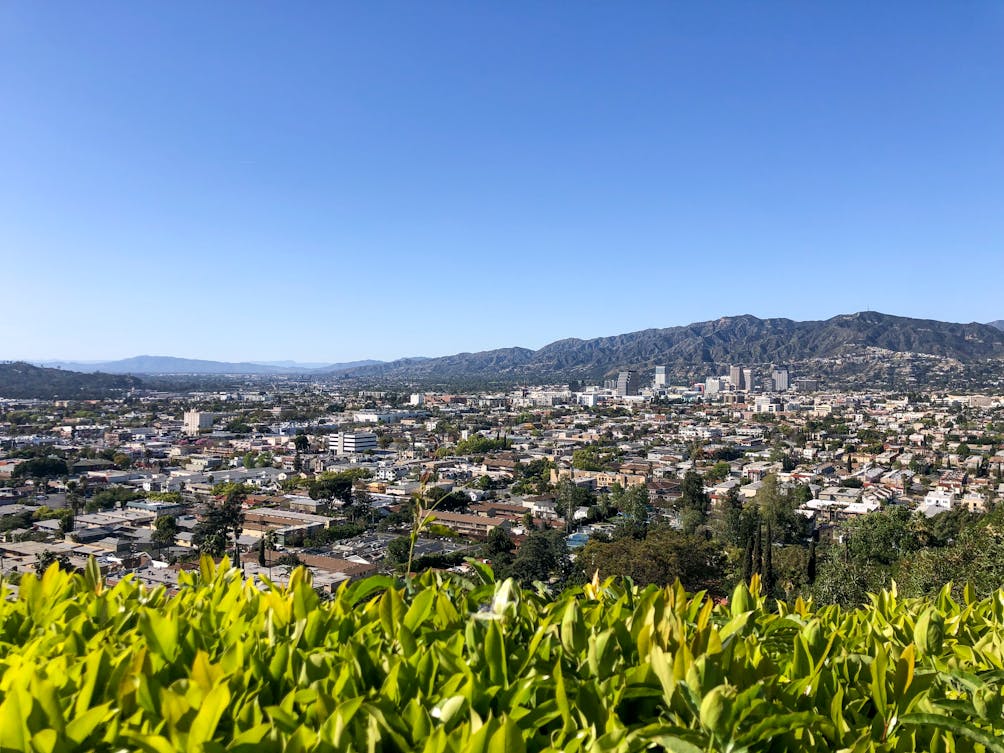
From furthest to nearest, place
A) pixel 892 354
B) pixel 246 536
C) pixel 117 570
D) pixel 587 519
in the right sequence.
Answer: pixel 892 354 < pixel 587 519 < pixel 246 536 < pixel 117 570

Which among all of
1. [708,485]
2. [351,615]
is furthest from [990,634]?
[708,485]

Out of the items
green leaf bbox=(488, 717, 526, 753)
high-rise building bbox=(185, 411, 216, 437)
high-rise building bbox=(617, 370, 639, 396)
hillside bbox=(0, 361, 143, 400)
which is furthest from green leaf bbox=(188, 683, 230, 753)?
high-rise building bbox=(617, 370, 639, 396)

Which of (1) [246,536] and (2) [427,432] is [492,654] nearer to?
(1) [246,536]

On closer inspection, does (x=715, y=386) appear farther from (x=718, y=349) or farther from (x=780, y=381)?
(x=718, y=349)

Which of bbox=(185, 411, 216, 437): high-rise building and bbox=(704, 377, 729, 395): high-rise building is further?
bbox=(704, 377, 729, 395): high-rise building

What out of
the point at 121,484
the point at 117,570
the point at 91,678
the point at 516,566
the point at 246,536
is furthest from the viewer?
the point at 121,484

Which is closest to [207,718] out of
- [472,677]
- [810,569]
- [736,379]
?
[472,677]

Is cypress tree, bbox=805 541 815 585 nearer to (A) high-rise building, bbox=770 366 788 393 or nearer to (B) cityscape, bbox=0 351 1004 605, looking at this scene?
(B) cityscape, bbox=0 351 1004 605
